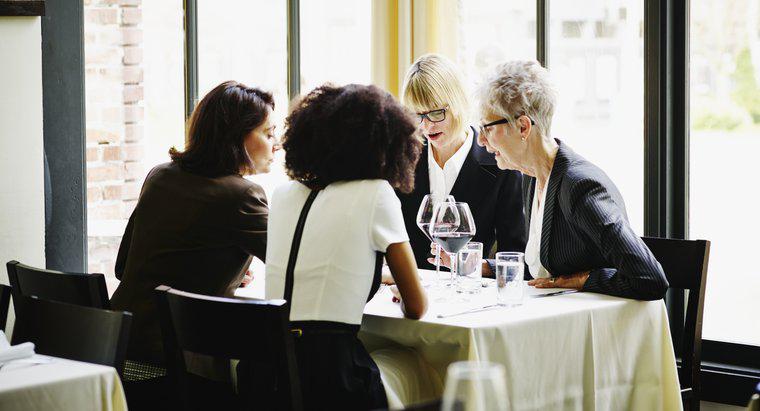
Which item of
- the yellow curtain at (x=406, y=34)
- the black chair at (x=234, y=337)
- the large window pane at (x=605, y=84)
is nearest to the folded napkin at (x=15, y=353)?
the black chair at (x=234, y=337)

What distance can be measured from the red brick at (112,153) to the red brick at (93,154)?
37 millimetres

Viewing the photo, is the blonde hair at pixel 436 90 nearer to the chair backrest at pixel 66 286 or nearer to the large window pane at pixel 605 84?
the large window pane at pixel 605 84

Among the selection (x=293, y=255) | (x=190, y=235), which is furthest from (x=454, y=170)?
(x=293, y=255)

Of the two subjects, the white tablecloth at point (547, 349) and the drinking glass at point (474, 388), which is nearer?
the drinking glass at point (474, 388)

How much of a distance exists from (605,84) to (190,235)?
73.0 inches

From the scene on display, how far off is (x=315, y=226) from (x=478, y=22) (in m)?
2.25

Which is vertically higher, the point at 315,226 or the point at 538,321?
the point at 315,226

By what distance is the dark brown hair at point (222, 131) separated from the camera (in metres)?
2.57

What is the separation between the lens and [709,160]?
3.25m

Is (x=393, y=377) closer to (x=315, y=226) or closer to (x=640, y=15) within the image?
(x=315, y=226)

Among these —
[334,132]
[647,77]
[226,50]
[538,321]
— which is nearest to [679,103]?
[647,77]

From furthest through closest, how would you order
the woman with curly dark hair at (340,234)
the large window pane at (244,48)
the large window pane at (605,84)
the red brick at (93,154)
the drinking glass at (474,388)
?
the large window pane at (244,48), the red brick at (93,154), the large window pane at (605,84), the woman with curly dark hair at (340,234), the drinking glass at (474,388)

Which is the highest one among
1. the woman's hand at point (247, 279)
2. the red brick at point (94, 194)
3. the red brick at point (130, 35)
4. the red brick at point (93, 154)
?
the red brick at point (130, 35)

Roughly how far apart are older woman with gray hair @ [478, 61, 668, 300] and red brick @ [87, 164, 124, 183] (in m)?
2.51
